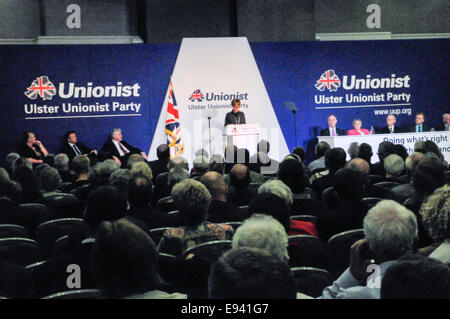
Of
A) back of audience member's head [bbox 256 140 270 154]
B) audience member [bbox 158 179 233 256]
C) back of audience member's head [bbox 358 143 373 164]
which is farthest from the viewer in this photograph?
back of audience member's head [bbox 256 140 270 154]

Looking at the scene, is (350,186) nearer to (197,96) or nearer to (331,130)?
(197,96)

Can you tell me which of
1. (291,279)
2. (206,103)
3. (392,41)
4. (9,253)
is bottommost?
(9,253)

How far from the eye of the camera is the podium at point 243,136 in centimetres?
1067

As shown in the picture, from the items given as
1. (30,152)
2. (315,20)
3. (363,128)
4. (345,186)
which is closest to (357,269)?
(345,186)

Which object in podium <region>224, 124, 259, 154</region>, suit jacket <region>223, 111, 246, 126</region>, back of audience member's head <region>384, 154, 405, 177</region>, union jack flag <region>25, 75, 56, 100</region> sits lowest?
back of audience member's head <region>384, 154, 405, 177</region>

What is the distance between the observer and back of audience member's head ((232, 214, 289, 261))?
7.64 feet

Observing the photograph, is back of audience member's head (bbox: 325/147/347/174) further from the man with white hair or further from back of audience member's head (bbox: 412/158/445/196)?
the man with white hair

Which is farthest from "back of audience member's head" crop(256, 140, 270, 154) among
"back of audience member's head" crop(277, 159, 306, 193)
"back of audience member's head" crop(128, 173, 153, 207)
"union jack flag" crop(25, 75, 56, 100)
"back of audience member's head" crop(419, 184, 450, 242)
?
"back of audience member's head" crop(419, 184, 450, 242)

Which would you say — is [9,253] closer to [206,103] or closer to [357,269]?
[357,269]

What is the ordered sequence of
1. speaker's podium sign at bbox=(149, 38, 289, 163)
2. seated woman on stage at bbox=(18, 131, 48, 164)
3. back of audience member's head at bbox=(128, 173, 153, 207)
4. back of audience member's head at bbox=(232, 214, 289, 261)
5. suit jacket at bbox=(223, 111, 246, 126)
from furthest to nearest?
1. speaker's podium sign at bbox=(149, 38, 289, 163)
2. suit jacket at bbox=(223, 111, 246, 126)
3. seated woman on stage at bbox=(18, 131, 48, 164)
4. back of audience member's head at bbox=(128, 173, 153, 207)
5. back of audience member's head at bbox=(232, 214, 289, 261)

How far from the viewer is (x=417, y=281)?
5.22 feet

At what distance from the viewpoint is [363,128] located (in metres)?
12.8

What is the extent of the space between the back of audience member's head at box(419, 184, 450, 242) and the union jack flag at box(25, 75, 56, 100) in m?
9.29
